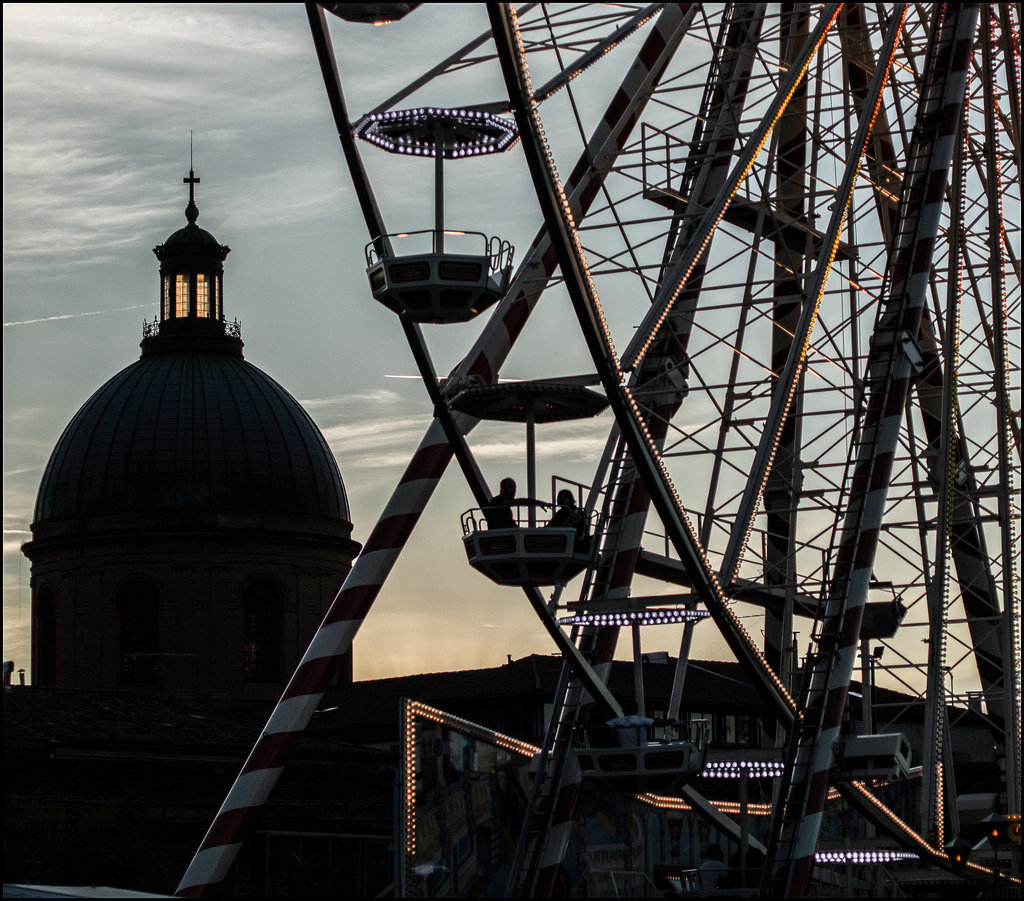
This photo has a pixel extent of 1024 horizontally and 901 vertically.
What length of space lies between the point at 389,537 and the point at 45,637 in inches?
2292

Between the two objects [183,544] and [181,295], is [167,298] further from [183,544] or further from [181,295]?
[183,544]

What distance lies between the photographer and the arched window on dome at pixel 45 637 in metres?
85.8

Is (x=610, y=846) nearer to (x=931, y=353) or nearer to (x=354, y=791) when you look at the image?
(x=931, y=353)

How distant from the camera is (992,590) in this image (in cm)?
4103

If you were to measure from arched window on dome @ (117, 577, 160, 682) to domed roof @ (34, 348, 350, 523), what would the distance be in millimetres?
3343

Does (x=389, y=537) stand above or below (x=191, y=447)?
Answer: below

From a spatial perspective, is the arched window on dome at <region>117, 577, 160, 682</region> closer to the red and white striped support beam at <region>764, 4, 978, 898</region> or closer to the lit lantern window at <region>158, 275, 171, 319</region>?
the lit lantern window at <region>158, 275, 171, 319</region>

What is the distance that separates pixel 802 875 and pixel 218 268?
221 feet

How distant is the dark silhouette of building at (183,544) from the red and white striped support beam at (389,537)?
170ft

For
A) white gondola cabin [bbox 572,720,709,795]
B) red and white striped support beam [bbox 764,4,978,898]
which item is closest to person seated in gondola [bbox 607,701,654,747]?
white gondola cabin [bbox 572,720,709,795]

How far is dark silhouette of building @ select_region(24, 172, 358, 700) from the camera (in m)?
83.6

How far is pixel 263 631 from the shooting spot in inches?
3366

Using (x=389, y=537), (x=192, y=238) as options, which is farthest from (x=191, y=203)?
(x=389, y=537)

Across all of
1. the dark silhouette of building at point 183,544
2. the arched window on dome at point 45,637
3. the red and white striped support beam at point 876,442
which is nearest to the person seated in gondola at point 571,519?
the red and white striped support beam at point 876,442
